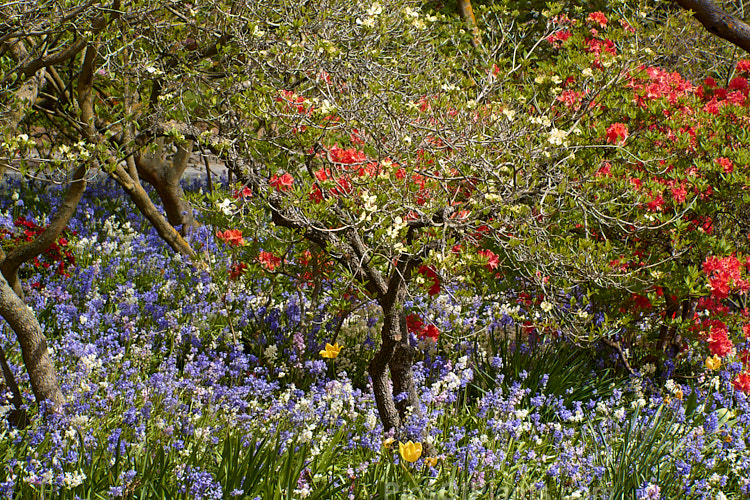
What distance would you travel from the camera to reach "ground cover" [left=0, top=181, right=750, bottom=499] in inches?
119

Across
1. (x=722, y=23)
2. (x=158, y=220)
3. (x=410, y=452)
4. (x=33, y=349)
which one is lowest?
(x=410, y=452)

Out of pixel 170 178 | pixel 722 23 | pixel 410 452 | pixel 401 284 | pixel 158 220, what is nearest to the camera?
pixel 410 452

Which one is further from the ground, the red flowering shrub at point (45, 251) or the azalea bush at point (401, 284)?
the red flowering shrub at point (45, 251)

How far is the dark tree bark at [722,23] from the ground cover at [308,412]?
7.62 feet

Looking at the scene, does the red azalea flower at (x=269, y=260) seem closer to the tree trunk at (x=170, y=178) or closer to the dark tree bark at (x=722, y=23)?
the tree trunk at (x=170, y=178)

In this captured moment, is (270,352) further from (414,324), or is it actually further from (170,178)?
(170,178)

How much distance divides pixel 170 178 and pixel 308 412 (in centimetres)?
411

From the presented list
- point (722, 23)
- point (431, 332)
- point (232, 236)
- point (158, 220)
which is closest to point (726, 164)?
point (722, 23)

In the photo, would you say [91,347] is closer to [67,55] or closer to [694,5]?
[67,55]

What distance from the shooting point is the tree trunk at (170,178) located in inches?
274

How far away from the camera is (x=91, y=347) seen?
3.97m

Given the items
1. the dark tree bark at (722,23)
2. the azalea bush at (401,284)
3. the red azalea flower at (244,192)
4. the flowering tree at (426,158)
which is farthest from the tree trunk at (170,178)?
the dark tree bark at (722,23)

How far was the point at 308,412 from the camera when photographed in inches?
143

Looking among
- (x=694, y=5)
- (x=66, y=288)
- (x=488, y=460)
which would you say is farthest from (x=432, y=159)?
(x=66, y=288)
